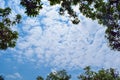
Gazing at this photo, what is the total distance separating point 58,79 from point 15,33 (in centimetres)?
2667

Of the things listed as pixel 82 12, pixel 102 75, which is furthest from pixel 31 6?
pixel 102 75

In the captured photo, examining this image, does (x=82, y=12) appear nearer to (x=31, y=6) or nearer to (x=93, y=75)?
(x=31, y=6)

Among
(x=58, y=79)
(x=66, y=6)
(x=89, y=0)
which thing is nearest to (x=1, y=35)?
(x=66, y=6)

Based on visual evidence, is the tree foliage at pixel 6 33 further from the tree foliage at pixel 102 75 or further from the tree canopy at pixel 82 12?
the tree foliage at pixel 102 75

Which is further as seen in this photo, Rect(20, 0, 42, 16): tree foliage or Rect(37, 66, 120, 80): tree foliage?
Rect(37, 66, 120, 80): tree foliage

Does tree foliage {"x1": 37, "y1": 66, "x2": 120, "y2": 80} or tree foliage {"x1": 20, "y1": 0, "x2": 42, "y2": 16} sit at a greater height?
tree foliage {"x1": 37, "y1": 66, "x2": 120, "y2": 80}

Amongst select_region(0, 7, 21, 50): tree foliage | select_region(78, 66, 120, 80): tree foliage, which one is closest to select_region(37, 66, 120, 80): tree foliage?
select_region(78, 66, 120, 80): tree foliage

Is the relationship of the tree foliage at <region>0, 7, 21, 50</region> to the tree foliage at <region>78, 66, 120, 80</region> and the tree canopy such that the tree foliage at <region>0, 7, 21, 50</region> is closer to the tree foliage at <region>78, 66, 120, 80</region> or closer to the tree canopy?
the tree canopy

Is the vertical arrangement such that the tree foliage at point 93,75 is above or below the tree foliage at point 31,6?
above

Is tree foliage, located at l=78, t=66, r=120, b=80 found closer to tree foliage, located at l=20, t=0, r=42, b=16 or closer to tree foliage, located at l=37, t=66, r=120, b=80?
tree foliage, located at l=37, t=66, r=120, b=80

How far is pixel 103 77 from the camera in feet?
149

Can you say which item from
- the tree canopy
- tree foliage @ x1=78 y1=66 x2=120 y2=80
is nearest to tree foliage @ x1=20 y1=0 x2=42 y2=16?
the tree canopy

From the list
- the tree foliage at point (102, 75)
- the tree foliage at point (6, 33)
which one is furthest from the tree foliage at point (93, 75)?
the tree foliage at point (6, 33)

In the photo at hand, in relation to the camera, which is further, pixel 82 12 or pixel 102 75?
pixel 102 75
